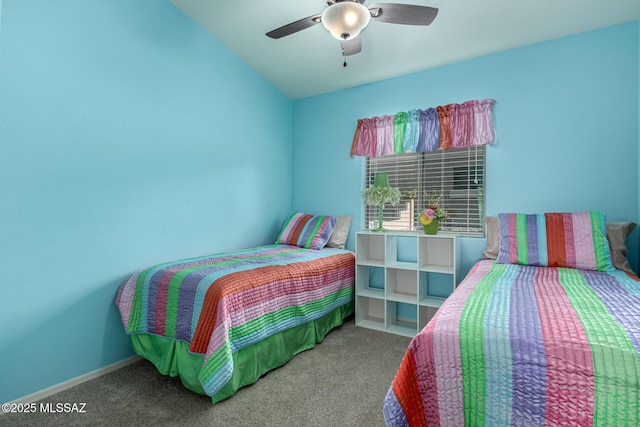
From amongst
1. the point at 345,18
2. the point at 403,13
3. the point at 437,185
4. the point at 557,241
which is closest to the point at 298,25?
the point at 345,18

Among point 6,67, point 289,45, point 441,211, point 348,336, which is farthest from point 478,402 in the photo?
point 289,45

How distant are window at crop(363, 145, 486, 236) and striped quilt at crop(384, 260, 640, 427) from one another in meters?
1.70

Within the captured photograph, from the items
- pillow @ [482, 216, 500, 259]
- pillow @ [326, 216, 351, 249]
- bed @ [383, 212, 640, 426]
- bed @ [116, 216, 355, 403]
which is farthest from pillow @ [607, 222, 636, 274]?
pillow @ [326, 216, 351, 249]

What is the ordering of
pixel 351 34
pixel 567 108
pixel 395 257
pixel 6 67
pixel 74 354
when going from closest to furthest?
pixel 6 67
pixel 351 34
pixel 74 354
pixel 567 108
pixel 395 257

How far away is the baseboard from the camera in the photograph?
186cm

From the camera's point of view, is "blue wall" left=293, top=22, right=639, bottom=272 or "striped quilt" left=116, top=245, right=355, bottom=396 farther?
"blue wall" left=293, top=22, right=639, bottom=272

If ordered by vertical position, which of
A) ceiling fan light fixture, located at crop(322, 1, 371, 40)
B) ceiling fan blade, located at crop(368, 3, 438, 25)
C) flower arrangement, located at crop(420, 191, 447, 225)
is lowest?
flower arrangement, located at crop(420, 191, 447, 225)

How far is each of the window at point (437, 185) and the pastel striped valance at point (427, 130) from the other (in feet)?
0.38

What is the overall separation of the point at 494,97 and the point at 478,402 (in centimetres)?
259

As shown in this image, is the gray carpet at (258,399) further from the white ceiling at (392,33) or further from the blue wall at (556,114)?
the white ceiling at (392,33)

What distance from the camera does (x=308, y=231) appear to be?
11.2 feet

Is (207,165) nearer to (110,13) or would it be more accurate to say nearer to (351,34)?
(110,13)

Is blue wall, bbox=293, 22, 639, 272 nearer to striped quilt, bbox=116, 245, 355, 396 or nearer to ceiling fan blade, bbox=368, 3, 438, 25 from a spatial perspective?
ceiling fan blade, bbox=368, 3, 438, 25

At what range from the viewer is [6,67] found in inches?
69.8
